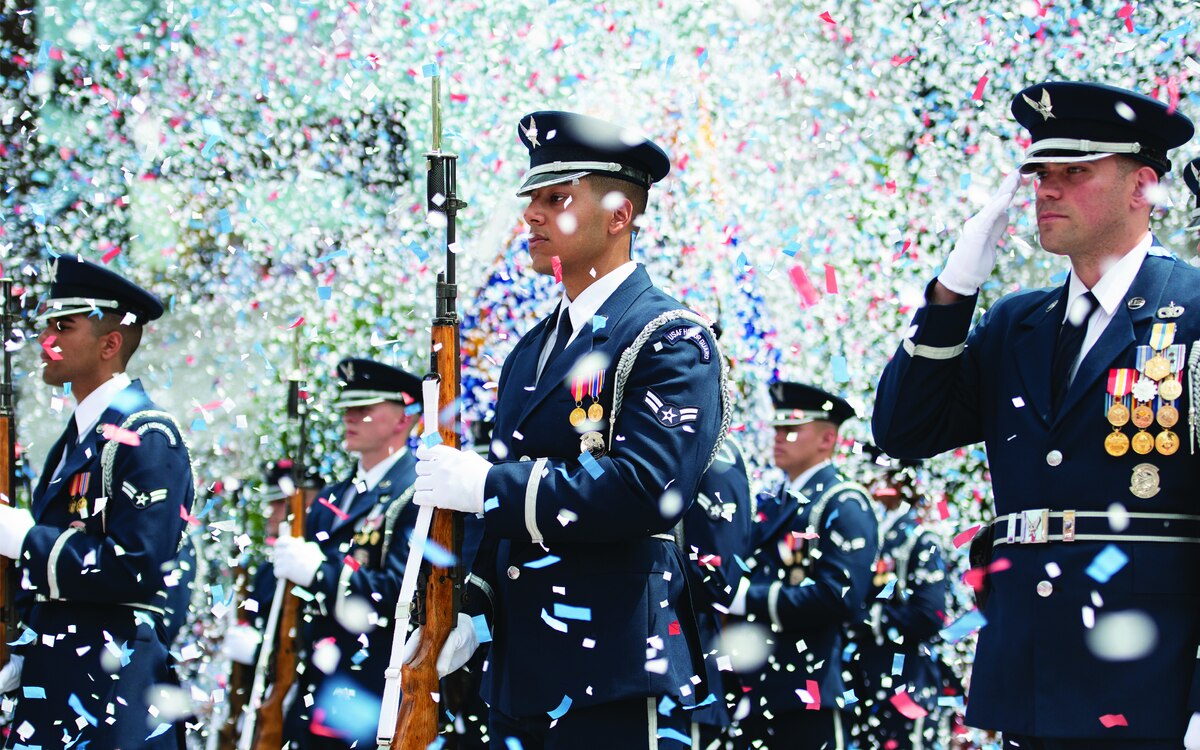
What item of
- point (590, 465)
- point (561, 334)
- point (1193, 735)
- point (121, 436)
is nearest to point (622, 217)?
point (561, 334)

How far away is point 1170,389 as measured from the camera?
2842 mm

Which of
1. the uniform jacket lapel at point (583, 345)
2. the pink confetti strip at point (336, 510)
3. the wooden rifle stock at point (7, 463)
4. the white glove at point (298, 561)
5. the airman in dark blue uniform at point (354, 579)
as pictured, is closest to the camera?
the uniform jacket lapel at point (583, 345)

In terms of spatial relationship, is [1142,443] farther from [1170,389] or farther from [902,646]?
[902,646]

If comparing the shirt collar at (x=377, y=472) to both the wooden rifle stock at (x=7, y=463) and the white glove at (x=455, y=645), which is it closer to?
the wooden rifle stock at (x=7, y=463)

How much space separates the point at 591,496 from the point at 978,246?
3.29ft

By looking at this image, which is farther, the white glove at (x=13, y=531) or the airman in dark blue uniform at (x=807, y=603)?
the airman in dark blue uniform at (x=807, y=603)

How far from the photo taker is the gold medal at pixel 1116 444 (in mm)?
2844

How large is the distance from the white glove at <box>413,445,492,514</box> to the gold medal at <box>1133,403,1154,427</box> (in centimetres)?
136

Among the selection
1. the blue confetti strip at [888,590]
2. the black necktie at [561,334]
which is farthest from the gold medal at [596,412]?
the blue confetti strip at [888,590]

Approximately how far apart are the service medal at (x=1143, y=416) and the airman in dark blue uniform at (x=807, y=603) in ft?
10.1

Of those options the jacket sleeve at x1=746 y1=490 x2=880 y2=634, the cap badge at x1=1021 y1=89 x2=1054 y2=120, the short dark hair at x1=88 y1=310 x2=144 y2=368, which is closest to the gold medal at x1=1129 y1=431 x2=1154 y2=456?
the cap badge at x1=1021 y1=89 x2=1054 y2=120

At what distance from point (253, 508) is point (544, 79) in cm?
385

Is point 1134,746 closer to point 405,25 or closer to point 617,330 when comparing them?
point 617,330

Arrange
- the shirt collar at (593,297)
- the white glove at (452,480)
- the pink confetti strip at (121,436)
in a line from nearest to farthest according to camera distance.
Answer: the white glove at (452,480) → the shirt collar at (593,297) → the pink confetti strip at (121,436)
